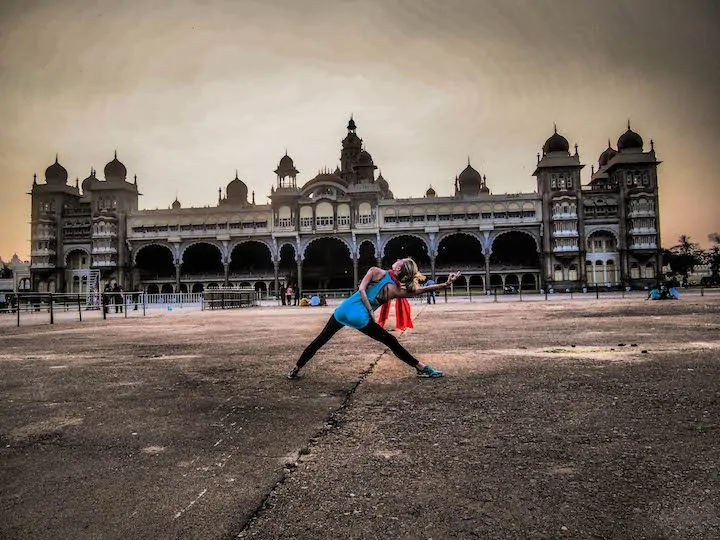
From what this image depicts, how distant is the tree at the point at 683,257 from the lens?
68.9 meters

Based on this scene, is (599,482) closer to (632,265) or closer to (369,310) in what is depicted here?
(369,310)

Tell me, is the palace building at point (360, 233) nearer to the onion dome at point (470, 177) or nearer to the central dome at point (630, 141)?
the central dome at point (630, 141)

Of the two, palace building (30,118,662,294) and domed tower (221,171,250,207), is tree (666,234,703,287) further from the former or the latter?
domed tower (221,171,250,207)

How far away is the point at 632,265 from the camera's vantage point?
4722 cm

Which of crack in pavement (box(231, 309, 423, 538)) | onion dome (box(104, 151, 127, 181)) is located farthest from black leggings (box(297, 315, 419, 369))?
onion dome (box(104, 151, 127, 181))

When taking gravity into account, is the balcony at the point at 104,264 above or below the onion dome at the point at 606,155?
below

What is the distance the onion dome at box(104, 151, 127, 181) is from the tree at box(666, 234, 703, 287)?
66.9 metres

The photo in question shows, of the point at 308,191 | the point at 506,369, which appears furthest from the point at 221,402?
the point at 308,191

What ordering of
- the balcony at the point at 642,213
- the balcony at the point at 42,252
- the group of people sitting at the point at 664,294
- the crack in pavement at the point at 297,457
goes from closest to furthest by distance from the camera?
the crack in pavement at the point at 297,457 → the group of people sitting at the point at 664,294 → the balcony at the point at 642,213 → the balcony at the point at 42,252

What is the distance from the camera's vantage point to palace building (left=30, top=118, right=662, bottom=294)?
47.1m

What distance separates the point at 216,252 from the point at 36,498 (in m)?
56.5

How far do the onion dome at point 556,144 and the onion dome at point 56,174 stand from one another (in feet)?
165

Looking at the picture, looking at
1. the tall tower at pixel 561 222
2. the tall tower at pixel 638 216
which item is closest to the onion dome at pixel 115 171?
the tall tower at pixel 561 222

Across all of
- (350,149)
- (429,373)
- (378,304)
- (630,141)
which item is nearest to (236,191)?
(350,149)
